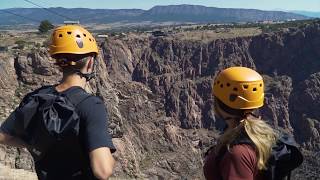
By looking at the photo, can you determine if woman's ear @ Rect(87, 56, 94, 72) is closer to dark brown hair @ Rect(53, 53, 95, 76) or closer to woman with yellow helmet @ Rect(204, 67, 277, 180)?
dark brown hair @ Rect(53, 53, 95, 76)

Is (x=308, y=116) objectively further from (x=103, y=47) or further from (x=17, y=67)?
(x=17, y=67)

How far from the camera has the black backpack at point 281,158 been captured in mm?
4352

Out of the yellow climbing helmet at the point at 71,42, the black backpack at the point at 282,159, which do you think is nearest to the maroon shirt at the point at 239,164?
the black backpack at the point at 282,159

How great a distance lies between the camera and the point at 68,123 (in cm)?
425

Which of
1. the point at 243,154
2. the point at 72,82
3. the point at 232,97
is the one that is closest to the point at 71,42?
the point at 72,82

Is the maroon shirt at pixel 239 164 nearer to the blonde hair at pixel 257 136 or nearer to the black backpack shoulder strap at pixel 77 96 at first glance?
the blonde hair at pixel 257 136

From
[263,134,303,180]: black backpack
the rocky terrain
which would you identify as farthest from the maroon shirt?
the rocky terrain

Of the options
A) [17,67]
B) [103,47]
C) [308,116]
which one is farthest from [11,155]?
[308,116]

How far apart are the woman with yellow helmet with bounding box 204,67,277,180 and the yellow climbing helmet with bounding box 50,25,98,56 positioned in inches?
44.5

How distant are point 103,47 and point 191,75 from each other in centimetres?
2028

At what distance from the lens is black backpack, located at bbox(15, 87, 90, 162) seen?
427 centimetres

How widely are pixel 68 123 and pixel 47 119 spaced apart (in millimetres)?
191

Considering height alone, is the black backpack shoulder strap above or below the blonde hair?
above

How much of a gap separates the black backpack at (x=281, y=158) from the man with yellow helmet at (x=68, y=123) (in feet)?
3.45
